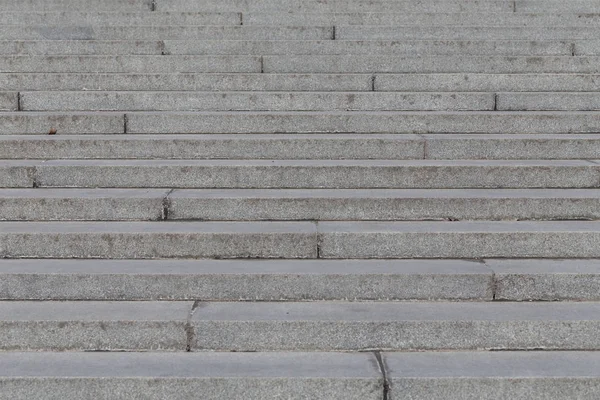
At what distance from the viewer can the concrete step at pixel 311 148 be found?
16.8 feet

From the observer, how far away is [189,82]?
622 centimetres

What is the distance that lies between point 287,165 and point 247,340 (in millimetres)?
1726

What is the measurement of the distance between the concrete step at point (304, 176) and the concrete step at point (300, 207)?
0.30 metres

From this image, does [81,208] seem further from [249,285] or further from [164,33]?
[164,33]

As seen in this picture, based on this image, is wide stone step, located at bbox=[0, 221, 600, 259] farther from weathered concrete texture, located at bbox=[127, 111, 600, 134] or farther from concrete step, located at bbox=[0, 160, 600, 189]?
weathered concrete texture, located at bbox=[127, 111, 600, 134]

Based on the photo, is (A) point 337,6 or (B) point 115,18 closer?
(B) point 115,18

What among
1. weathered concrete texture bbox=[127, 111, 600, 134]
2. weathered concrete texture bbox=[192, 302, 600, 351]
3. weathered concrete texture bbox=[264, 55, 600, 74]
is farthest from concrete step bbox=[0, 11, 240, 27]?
weathered concrete texture bbox=[192, 302, 600, 351]

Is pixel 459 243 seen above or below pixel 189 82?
below

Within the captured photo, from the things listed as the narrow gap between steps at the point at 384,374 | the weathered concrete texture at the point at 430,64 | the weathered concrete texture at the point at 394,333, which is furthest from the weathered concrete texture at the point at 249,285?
the weathered concrete texture at the point at 430,64

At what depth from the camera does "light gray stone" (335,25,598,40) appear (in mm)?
7145

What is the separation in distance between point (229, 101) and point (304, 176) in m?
1.49

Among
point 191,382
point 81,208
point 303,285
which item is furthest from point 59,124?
point 191,382

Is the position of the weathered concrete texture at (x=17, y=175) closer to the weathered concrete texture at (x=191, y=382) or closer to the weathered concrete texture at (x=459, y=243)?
the weathered concrete texture at (x=191, y=382)

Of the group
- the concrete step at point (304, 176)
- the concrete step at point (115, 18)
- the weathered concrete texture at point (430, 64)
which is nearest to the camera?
the concrete step at point (304, 176)
